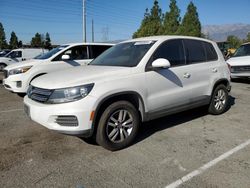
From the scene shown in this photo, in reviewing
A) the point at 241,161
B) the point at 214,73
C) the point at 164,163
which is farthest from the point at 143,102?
the point at 214,73

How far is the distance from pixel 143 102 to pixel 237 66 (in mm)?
7949

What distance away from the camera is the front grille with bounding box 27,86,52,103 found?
3714 millimetres

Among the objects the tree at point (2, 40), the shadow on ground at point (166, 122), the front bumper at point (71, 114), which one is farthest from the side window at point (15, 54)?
the tree at point (2, 40)

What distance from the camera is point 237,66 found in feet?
35.2

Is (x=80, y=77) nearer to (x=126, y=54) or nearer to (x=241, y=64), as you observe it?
(x=126, y=54)

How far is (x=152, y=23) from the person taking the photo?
32.5 meters

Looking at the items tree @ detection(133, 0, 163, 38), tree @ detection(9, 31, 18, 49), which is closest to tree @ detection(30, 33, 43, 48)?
tree @ detection(9, 31, 18, 49)

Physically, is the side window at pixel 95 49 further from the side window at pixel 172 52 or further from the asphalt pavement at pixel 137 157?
the side window at pixel 172 52

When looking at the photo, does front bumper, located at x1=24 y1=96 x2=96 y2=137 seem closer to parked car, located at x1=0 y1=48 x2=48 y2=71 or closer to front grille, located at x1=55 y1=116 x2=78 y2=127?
front grille, located at x1=55 y1=116 x2=78 y2=127

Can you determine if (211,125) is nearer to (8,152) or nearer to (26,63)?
(8,152)

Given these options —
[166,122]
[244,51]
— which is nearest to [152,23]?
[244,51]

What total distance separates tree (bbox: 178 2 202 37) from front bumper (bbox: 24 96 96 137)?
1219 inches

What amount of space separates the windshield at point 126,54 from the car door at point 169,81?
22 centimetres

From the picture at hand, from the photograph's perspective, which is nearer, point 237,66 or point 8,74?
point 8,74
